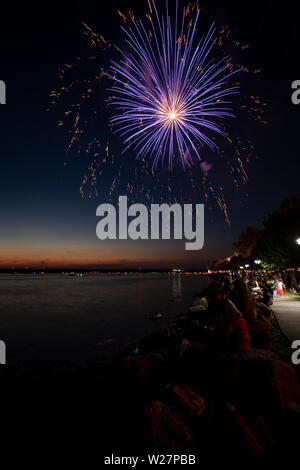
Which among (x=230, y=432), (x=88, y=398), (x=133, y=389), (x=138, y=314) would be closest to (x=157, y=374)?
(x=133, y=389)

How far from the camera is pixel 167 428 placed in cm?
446

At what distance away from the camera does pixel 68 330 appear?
21.7 metres

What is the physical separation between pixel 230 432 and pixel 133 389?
8.77ft

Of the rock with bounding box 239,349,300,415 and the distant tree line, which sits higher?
the distant tree line

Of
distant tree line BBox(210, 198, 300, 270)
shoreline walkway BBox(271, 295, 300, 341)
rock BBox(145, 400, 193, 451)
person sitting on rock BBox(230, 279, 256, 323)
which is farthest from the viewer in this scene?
distant tree line BBox(210, 198, 300, 270)

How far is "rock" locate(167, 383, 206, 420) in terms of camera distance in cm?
477

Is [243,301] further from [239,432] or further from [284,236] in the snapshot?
[284,236]

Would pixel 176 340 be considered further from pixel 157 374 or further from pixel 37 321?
pixel 37 321

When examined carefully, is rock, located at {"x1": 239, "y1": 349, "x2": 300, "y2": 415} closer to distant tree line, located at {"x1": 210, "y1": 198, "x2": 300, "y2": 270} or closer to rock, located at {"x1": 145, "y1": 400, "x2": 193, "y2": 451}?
rock, located at {"x1": 145, "y1": 400, "x2": 193, "y2": 451}

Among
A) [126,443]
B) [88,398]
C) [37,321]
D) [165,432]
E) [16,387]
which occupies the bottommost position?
[37,321]

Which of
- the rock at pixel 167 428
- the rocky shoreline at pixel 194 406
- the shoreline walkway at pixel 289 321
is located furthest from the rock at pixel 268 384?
the shoreline walkway at pixel 289 321

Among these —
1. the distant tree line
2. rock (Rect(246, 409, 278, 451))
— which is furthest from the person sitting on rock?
the distant tree line

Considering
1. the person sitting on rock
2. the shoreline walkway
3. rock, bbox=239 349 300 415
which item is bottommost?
the shoreline walkway

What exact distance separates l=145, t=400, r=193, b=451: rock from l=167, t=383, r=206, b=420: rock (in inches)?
9.8
